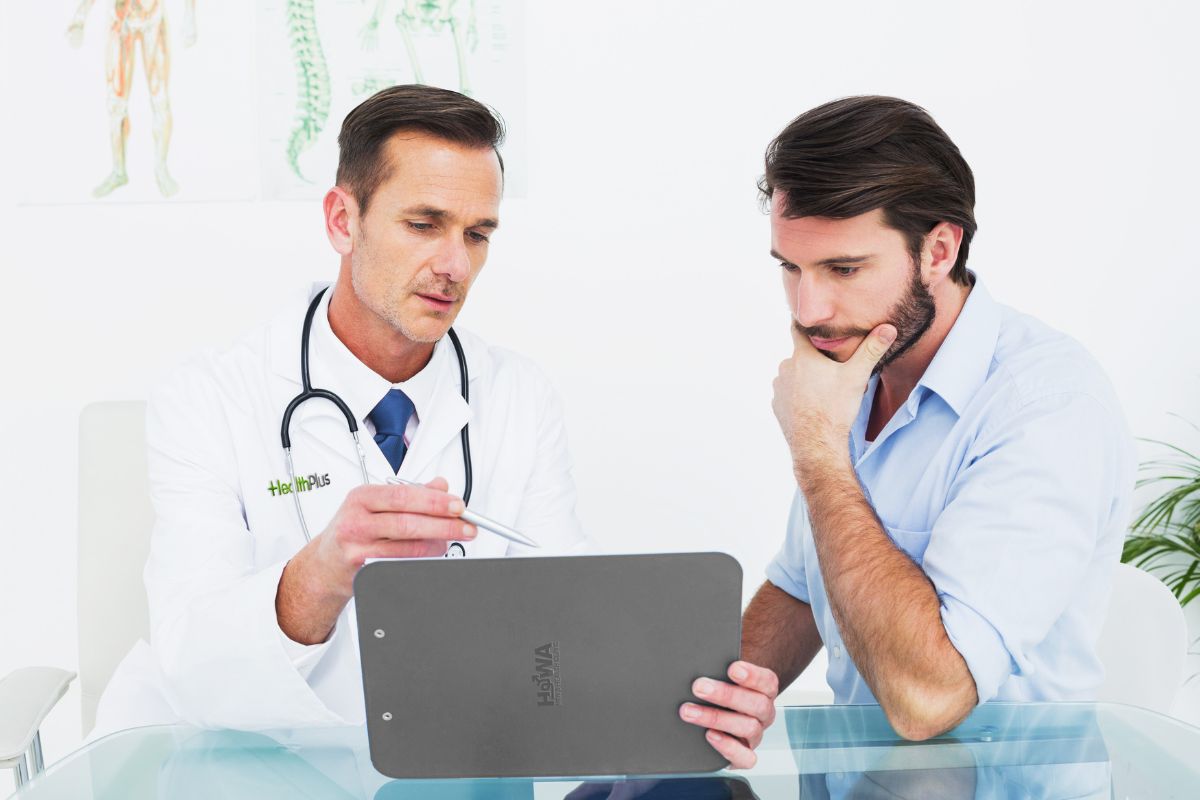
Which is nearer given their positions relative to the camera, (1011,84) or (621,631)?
(621,631)

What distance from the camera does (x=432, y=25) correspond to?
270 cm

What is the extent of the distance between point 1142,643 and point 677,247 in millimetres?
1513

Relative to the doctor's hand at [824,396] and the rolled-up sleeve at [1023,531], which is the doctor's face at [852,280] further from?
the rolled-up sleeve at [1023,531]

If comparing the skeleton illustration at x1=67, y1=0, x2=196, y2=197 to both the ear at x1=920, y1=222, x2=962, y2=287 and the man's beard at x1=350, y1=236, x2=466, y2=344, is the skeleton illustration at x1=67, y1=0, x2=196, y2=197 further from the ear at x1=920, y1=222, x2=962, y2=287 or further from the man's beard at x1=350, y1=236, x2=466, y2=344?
the ear at x1=920, y1=222, x2=962, y2=287

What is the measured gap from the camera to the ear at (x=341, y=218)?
1.86m

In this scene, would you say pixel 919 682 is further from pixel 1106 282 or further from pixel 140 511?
pixel 1106 282

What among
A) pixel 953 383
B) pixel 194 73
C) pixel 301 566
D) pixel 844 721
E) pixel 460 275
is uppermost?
pixel 194 73

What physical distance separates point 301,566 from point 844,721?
686 mm

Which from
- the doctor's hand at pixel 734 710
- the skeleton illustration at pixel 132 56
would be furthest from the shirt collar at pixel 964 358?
the skeleton illustration at pixel 132 56

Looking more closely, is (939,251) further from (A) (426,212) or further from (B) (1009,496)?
(A) (426,212)

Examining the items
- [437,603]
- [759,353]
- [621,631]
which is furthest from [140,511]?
[759,353]

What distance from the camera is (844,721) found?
136 centimetres

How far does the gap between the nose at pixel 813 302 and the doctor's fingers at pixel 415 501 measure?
0.62 m

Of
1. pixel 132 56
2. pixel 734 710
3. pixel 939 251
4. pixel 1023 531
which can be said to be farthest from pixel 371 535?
pixel 132 56
